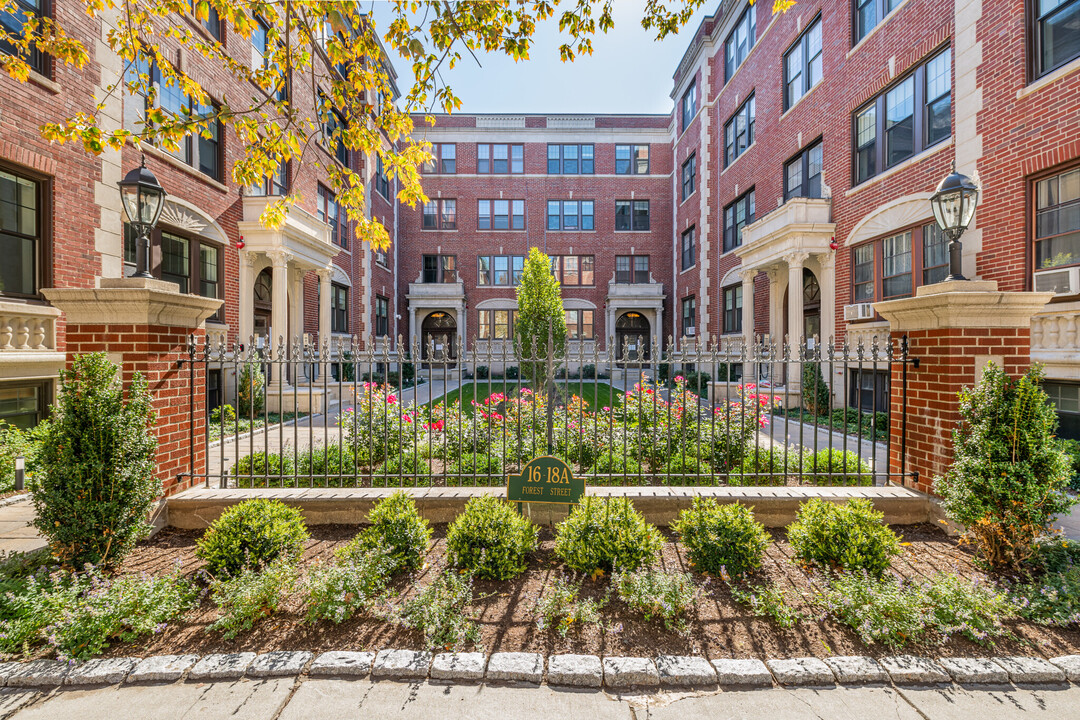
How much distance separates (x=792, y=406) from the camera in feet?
43.5

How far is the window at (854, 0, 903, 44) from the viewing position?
1091 cm

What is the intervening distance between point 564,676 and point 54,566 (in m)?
4.16

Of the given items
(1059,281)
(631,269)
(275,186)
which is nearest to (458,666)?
(1059,281)

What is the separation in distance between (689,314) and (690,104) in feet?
34.0

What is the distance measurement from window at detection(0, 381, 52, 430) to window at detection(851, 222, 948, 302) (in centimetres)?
1617

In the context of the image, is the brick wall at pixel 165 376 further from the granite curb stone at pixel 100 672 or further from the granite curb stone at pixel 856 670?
the granite curb stone at pixel 856 670

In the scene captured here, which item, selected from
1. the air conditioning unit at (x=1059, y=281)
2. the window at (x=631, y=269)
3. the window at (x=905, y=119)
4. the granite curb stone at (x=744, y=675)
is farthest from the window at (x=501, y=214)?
the granite curb stone at (x=744, y=675)

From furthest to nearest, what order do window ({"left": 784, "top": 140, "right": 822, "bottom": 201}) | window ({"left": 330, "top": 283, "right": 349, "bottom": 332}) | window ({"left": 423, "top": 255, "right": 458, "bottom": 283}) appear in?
1. window ({"left": 423, "top": 255, "right": 458, "bottom": 283})
2. window ({"left": 330, "top": 283, "right": 349, "bottom": 332})
3. window ({"left": 784, "top": 140, "right": 822, "bottom": 201})

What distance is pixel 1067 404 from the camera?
6.79m

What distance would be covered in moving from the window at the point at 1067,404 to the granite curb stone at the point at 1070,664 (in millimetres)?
5738

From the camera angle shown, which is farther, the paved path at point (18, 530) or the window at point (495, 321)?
the window at point (495, 321)

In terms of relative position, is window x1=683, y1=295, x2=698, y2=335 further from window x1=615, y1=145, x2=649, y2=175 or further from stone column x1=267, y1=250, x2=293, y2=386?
stone column x1=267, y1=250, x2=293, y2=386

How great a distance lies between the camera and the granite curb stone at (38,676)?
2611 millimetres

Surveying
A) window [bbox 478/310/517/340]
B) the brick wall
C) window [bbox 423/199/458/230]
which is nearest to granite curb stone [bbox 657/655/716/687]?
the brick wall
